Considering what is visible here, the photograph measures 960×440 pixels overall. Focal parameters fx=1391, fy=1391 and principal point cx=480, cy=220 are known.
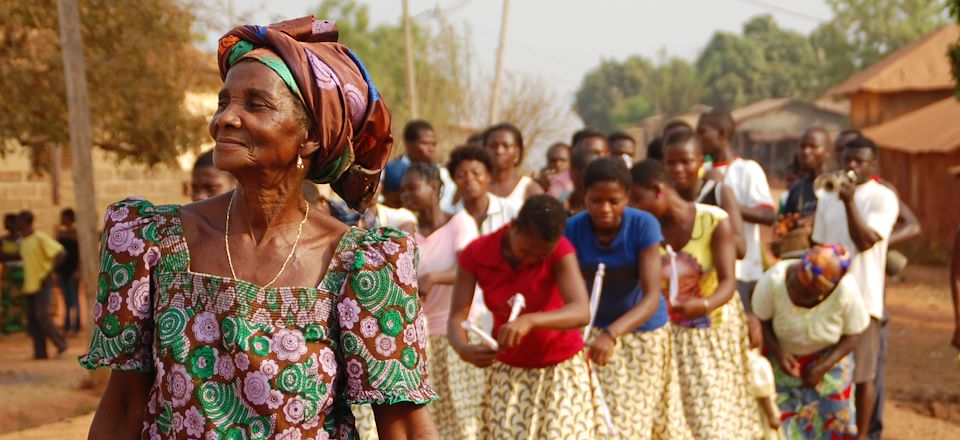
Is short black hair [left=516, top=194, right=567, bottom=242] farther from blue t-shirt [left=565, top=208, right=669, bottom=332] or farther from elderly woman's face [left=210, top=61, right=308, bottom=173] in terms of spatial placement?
elderly woman's face [left=210, top=61, right=308, bottom=173]

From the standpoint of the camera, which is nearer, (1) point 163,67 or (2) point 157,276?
(2) point 157,276

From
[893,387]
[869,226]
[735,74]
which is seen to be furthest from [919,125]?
[735,74]

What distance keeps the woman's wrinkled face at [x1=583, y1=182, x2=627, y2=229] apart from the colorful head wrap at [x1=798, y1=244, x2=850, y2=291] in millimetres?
1455

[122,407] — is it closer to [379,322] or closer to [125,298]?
[125,298]

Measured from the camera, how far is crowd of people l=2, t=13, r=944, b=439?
9.30ft

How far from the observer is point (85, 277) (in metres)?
12.3

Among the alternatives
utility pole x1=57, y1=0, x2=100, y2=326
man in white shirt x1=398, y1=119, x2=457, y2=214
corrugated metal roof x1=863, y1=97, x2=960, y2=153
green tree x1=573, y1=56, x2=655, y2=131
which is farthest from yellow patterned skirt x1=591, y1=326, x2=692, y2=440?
green tree x1=573, y1=56, x2=655, y2=131

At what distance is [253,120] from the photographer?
2832 mm

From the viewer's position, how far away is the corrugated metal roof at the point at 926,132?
28400 millimetres

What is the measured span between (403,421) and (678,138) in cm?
577

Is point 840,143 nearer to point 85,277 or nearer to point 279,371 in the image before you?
point 85,277

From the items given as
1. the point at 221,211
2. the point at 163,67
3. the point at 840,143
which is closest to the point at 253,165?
the point at 221,211

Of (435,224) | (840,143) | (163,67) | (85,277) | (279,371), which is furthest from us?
(163,67)

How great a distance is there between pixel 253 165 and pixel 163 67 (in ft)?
44.0
